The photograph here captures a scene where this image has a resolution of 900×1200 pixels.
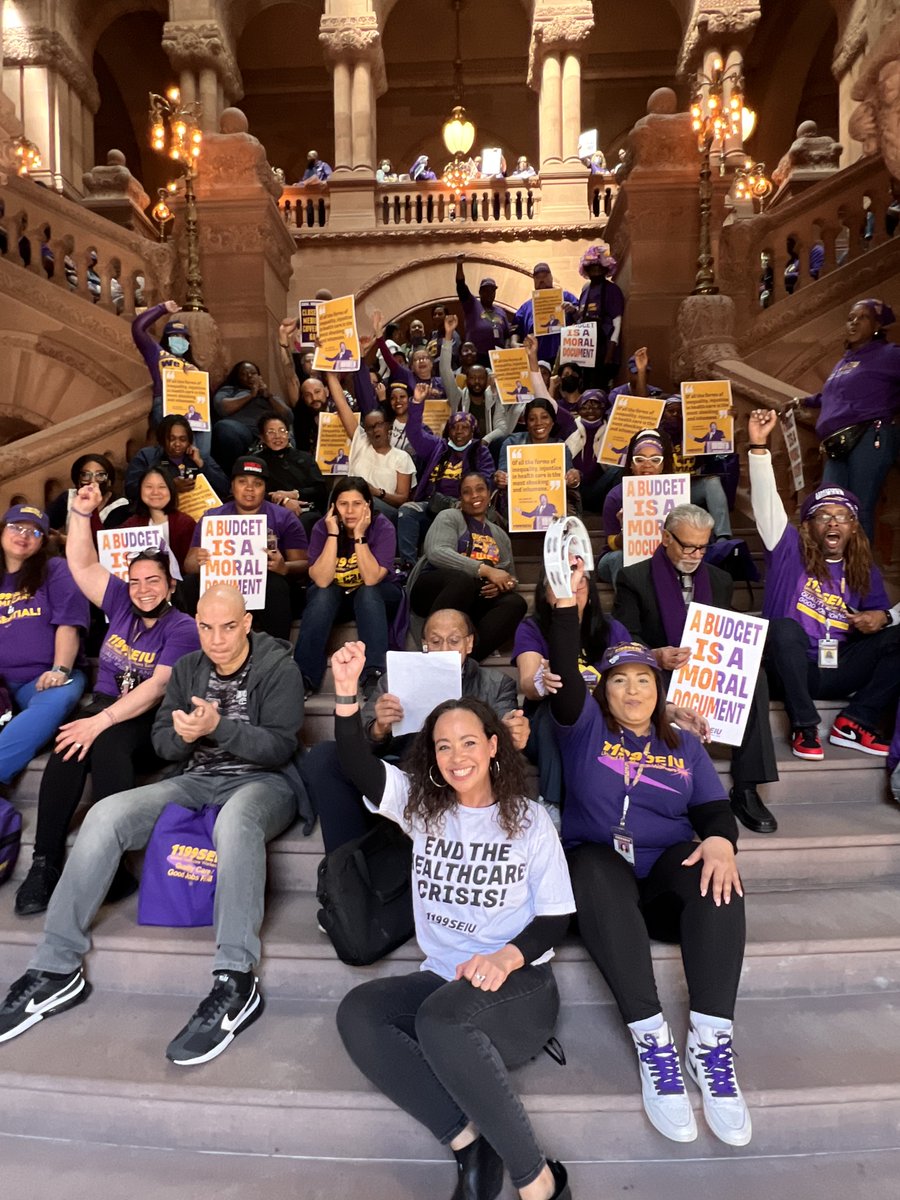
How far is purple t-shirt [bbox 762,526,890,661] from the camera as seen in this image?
395 cm

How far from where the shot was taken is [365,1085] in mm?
2365

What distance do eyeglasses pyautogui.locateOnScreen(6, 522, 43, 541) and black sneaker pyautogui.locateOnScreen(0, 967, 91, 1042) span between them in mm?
2039

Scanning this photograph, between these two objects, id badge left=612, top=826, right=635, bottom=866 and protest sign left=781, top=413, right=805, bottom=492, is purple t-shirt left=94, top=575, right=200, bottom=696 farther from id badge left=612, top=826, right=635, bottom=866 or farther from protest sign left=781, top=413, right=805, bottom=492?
protest sign left=781, top=413, right=805, bottom=492

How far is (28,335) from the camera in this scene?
305 inches

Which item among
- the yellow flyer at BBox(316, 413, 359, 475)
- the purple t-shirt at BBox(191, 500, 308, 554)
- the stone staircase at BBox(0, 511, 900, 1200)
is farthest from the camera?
the yellow flyer at BBox(316, 413, 359, 475)

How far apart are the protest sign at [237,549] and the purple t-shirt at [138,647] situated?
0.55 m

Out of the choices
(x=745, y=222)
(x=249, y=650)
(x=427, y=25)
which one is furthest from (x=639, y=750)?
Answer: (x=427, y=25)

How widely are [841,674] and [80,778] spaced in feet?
11.6

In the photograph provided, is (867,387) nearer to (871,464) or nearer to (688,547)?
(871,464)

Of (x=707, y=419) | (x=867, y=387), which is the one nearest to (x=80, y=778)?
(x=707, y=419)

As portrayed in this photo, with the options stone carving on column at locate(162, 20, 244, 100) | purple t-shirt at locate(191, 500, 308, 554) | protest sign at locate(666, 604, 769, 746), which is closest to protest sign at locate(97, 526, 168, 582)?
purple t-shirt at locate(191, 500, 308, 554)

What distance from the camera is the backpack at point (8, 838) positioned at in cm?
322

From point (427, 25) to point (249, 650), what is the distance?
2117 cm

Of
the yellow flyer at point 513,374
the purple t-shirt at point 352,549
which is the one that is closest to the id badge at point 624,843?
the purple t-shirt at point 352,549
